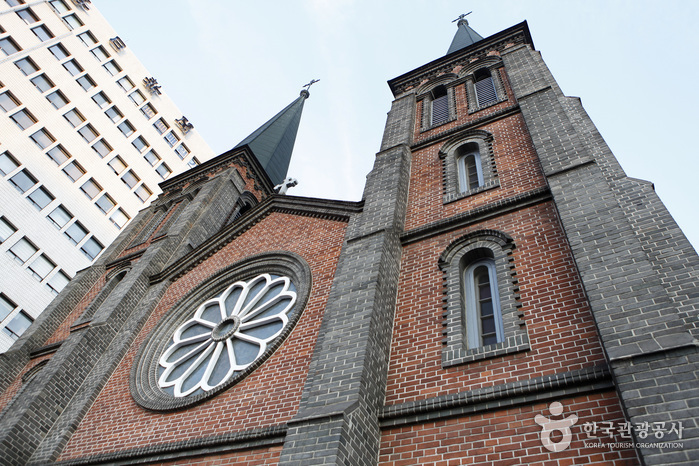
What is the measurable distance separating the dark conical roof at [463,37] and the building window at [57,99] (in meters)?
22.0

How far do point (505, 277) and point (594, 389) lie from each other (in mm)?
2183

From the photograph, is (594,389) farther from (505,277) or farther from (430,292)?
(430,292)

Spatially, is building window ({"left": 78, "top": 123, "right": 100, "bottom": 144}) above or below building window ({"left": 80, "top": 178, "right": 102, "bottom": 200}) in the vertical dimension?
above

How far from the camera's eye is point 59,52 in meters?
31.4

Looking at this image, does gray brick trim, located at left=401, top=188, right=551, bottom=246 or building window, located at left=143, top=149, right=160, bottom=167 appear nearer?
gray brick trim, located at left=401, top=188, right=551, bottom=246

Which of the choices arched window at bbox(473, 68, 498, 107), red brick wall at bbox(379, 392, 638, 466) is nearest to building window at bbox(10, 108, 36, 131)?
arched window at bbox(473, 68, 498, 107)

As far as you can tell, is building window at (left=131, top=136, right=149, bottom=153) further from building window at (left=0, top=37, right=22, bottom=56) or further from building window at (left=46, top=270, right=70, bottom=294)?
building window at (left=46, top=270, right=70, bottom=294)

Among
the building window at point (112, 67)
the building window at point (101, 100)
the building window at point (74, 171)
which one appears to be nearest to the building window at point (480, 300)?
the building window at point (74, 171)

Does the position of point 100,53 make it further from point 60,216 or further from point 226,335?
point 226,335

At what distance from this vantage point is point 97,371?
10.2m

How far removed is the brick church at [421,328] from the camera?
5.14 metres

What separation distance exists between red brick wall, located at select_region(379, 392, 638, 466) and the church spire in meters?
18.3

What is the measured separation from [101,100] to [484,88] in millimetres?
27497

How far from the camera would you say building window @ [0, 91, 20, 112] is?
26.0 metres
